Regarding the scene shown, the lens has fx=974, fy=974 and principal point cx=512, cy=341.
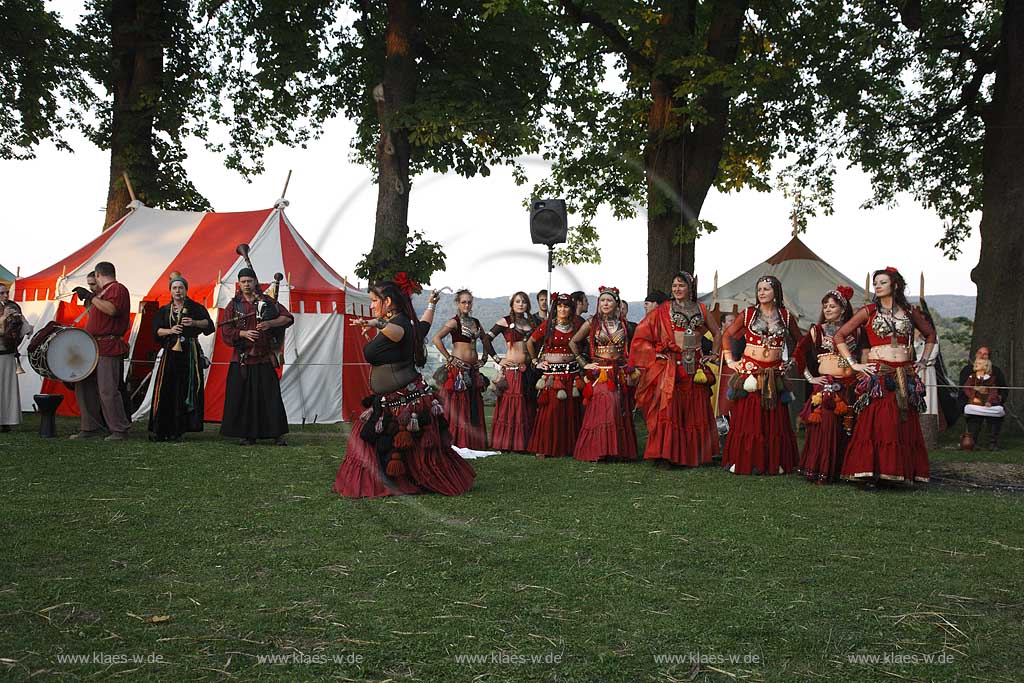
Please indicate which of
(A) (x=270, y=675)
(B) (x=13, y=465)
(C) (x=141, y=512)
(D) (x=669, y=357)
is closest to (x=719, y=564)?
(A) (x=270, y=675)

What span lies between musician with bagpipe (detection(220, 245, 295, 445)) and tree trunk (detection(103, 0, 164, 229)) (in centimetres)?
821

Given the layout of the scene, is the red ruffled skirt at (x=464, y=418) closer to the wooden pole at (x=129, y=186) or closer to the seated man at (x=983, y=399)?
the seated man at (x=983, y=399)

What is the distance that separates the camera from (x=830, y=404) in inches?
305

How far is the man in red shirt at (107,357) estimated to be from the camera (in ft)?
32.2

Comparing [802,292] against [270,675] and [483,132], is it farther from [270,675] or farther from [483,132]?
[270,675]

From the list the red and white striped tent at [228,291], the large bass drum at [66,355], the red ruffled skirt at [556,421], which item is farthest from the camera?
the red and white striped tent at [228,291]

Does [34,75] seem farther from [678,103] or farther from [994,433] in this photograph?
[994,433]

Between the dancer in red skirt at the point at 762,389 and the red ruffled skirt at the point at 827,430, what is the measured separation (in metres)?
0.53

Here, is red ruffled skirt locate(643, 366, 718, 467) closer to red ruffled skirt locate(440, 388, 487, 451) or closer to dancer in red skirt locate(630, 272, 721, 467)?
dancer in red skirt locate(630, 272, 721, 467)

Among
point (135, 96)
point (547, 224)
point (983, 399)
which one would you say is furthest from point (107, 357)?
point (983, 399)

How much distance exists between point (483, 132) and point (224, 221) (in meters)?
4.27

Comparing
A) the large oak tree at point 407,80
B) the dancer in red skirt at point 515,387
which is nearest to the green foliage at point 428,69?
the large oak tree at point 407,80

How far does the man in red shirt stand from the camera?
9.81m

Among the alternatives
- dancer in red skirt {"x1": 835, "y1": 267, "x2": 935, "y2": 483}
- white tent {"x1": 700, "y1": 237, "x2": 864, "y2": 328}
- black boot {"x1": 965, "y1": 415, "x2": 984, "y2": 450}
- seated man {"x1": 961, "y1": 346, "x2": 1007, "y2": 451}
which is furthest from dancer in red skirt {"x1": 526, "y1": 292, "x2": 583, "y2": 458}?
white tent {"x1": 700, "y1": 237, "x2": 864, "y2": 328}
